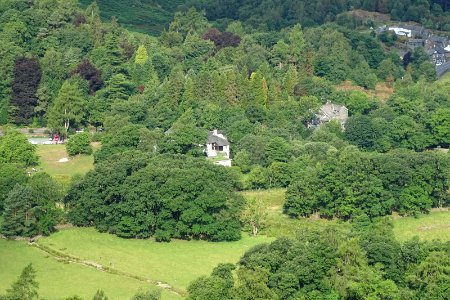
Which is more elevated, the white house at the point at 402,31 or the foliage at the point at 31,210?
the white house at the point at 402,31

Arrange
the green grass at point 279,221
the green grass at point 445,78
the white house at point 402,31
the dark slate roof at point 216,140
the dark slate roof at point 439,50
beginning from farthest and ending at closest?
the white house at point 402,31 → the dark slate roof at point 439,50 → the green grass at point 445,78 → the dark slate roof at point 216,140 → the green grass at point 279,221

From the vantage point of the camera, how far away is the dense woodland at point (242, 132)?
186 feet

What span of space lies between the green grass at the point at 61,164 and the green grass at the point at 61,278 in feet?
44.3

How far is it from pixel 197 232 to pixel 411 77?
41.6m

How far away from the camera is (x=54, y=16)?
101 m

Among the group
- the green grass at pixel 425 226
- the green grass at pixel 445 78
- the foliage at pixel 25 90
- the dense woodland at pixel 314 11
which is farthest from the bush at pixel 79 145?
the dense woodland at pixel 314 11

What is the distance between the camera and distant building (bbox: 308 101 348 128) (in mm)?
91188

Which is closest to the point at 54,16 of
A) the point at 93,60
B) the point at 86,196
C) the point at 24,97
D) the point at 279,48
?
the point at 93,60

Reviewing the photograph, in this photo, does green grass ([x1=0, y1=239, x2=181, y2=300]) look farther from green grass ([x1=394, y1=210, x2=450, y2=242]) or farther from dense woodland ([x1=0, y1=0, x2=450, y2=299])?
green grass ([x1=394, y1=210, x2=450, y2=242])

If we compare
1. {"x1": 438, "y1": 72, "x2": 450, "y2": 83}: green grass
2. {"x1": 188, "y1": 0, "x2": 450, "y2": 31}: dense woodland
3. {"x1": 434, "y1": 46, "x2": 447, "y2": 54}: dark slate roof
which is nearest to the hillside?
{"x1": 188, "y1": 0, "x2": 450, "y2": 31}: dense woodland

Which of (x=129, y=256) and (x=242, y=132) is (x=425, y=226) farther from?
(x=242, y=132)

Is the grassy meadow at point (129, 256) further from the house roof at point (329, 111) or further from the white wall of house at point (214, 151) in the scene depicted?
the house roof at point (329, 111)

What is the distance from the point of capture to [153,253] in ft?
214

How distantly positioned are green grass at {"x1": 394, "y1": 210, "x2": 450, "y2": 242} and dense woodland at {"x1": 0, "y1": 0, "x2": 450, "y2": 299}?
2.98ft
